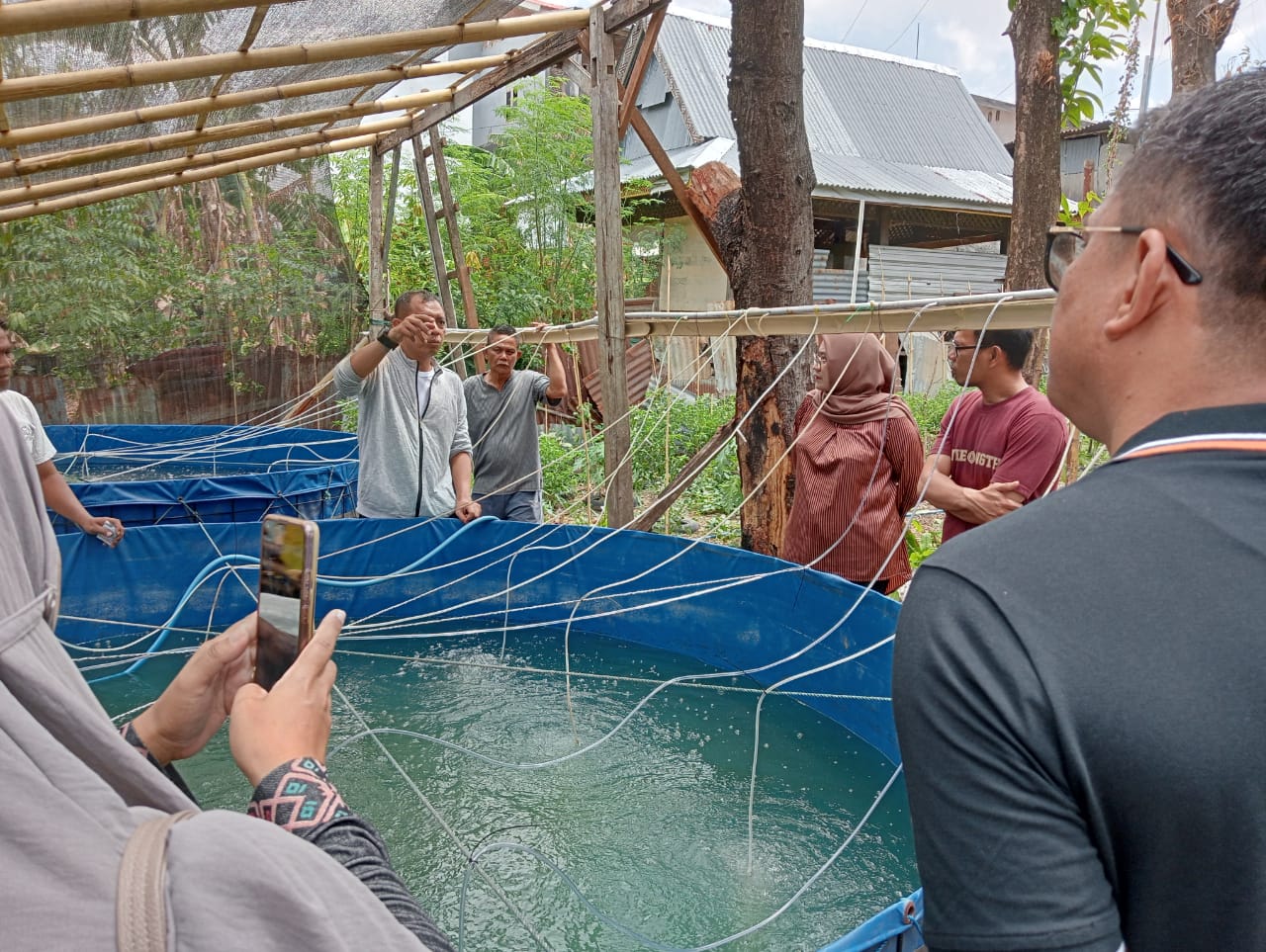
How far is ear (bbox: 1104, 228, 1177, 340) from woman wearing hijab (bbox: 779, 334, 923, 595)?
2.35 m

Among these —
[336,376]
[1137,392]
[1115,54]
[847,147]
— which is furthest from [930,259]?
[1137,392]

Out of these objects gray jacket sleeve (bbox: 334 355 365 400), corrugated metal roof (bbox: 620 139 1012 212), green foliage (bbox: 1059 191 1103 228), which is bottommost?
gray jacket sleeve (bbox: 334 355 365 400)

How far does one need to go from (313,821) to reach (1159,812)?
694 mm

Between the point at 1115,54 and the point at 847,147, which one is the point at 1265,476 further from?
the point at 847,147

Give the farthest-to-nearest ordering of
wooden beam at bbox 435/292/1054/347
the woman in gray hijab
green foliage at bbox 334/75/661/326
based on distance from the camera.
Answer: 1. green foliage at bbox 334/75/661/326
2. wooden beam at bbox 435/292/1054/347
3. the woman in gray hijab

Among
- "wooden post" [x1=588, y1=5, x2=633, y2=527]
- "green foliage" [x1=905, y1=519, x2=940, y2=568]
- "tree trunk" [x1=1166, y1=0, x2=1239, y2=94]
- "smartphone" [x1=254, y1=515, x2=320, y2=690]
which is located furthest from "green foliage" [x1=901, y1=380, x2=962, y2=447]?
"smartphone" [x1=254, y1=515, x2=320, y2=690]

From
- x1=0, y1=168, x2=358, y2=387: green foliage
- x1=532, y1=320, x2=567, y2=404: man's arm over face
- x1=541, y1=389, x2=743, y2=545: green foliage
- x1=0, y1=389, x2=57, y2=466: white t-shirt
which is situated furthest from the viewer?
x1=0, y1=168, x2=358, y2=387: green foliage

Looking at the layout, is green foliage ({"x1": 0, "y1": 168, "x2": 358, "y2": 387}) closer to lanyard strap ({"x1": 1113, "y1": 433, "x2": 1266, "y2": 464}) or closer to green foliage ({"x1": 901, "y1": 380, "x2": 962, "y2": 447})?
green foliage ({"x1": 901, "y1": 380, "x2": 962, "y2": 447})

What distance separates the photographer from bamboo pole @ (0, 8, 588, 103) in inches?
118

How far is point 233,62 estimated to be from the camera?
3.14 meters

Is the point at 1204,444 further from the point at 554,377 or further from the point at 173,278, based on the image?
the point at 173,278

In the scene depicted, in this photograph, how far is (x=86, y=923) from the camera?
18.2 inches

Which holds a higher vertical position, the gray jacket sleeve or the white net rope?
the gray jacket sleeve

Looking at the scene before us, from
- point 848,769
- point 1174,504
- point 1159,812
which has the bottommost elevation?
point 848,769
